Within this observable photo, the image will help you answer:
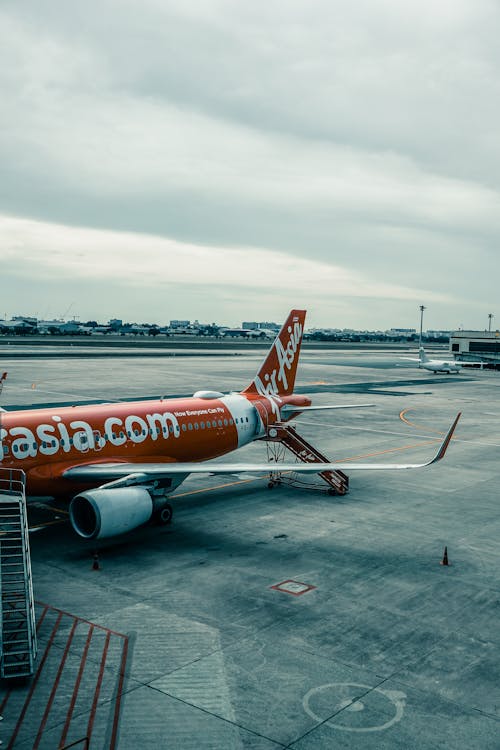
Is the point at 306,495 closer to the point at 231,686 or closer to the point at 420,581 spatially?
the point at 420,581

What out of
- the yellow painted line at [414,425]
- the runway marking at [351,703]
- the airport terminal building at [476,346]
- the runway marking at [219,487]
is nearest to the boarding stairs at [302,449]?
the runway marking at [219,487]

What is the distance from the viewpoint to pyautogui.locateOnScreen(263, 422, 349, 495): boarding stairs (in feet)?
115

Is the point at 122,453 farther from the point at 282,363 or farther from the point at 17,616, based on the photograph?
the point at 282,363

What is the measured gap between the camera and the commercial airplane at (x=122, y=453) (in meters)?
24.3

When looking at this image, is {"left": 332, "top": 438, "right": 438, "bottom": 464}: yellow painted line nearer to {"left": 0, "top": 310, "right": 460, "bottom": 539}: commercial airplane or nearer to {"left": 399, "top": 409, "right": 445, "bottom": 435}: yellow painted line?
{"left": 399, "top": 409, "right": 445, "bottom": 435}: yellow painted line

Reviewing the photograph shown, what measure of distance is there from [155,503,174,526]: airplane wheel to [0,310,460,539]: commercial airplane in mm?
43

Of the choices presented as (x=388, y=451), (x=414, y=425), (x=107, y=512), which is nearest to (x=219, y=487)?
(x=107, y=512)

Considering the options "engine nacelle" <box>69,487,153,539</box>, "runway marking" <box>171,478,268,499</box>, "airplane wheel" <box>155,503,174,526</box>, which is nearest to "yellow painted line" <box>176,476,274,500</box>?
"runway marking" <box>171,478,268,499</box>

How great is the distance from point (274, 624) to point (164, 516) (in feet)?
34.3

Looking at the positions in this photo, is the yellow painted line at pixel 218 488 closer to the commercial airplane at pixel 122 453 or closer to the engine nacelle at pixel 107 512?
the commercial airplane at pixel 122 453

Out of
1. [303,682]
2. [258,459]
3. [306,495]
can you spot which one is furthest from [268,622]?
[258,459]

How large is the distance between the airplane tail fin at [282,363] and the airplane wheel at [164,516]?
12.6 m

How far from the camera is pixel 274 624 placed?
60.8ft

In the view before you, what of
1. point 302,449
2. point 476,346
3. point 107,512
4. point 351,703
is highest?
point 476,346
